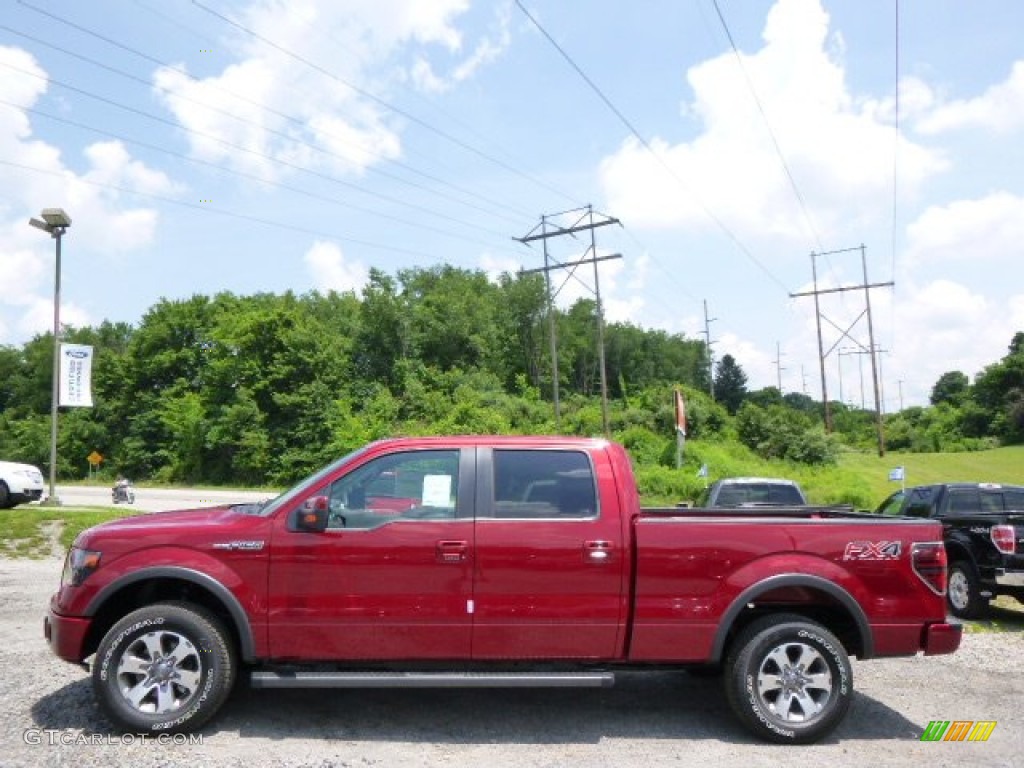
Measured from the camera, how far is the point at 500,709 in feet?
19.0

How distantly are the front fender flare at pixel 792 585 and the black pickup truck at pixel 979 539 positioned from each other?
5080mm

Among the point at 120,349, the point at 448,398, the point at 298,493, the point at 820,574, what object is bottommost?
the point at 820,574

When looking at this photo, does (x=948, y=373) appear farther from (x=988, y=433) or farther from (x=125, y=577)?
(x=125, y=577)

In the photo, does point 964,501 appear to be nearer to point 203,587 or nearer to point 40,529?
point 203,587

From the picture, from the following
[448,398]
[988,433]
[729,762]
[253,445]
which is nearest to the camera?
[729,762]

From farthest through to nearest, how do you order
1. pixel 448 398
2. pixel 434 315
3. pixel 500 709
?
pixel 434 315, pixel 448 398, pixel 500 709

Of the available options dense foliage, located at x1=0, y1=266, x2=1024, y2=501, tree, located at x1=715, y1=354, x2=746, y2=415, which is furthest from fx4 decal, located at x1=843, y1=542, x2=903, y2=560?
tree, located at x1=715, y1=354, x2=746, y2=415

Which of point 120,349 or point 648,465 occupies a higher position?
point 120,349

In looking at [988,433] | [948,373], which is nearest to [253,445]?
[988,433]

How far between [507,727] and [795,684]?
1851 millimetres

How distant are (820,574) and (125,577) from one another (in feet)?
14.2

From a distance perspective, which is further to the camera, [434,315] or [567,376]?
[567,376]

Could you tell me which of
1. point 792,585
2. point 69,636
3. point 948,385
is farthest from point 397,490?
point 948,385

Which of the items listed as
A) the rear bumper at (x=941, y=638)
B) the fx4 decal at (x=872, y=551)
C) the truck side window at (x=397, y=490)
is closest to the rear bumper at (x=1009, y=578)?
the rear bumper at (x=941, y=638)
